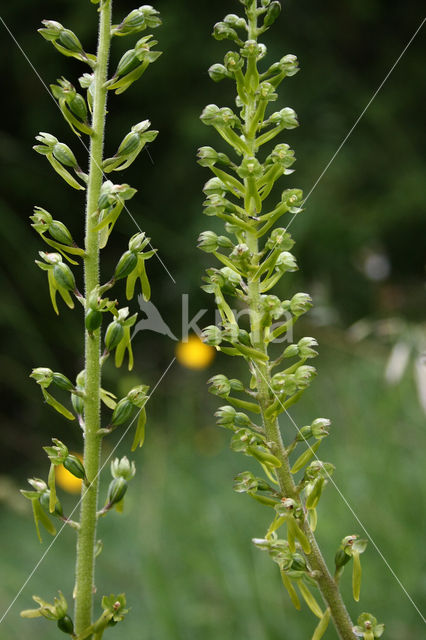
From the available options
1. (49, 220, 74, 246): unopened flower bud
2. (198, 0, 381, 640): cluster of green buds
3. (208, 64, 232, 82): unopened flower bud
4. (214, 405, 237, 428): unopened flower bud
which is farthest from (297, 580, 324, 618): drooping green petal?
(208, 64, 232, 82): unopened flower bud

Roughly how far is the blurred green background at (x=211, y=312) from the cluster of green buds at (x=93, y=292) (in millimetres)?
1308

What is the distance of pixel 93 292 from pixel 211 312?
4.95 metres

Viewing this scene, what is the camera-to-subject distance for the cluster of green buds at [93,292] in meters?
0.64

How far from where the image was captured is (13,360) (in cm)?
589

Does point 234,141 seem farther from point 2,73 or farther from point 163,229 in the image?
point 2,73

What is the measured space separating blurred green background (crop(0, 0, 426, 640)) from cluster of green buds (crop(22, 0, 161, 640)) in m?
1.31

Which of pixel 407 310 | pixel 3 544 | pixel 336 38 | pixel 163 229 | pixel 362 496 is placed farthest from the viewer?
pixel 336 38

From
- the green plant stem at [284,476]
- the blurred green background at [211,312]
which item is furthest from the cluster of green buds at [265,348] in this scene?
the blurred green background at [211,312]

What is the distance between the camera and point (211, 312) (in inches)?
219

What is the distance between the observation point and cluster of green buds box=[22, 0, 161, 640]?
25.1 inches

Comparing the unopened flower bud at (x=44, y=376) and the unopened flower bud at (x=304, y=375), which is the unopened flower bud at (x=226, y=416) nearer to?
the unopened flower bud at (x=304, y=375)

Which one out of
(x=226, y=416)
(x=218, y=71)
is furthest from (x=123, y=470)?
(x=218, y=71)

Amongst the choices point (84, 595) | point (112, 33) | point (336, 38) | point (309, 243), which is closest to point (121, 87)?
point (112, 33)

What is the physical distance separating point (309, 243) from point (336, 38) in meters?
2.31
